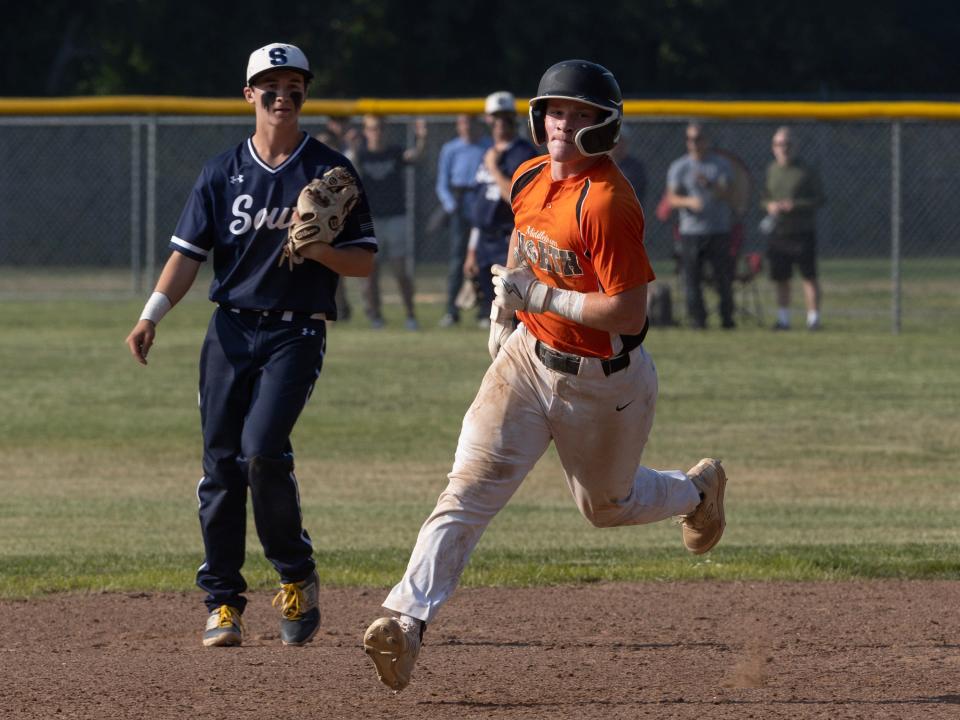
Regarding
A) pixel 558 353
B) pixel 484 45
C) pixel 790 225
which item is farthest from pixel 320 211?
pixel 484 45

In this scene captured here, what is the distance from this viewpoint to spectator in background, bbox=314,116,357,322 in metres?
17.5

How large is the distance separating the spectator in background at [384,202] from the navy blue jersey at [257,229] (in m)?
11.4

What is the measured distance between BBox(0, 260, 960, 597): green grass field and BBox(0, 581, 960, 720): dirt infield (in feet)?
1.64

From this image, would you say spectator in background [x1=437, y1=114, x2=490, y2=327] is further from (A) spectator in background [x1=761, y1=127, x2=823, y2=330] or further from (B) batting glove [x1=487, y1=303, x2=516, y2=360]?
(B) batting glove [x1=487, y1=303, x2=516, y2=360]

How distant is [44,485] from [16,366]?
539cm

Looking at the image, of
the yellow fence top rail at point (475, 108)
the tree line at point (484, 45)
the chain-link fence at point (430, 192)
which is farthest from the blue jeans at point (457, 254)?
the tree line at point (484, 45)

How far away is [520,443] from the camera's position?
554cm

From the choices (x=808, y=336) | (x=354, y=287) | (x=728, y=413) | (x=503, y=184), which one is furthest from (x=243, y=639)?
(x=354, y=287)

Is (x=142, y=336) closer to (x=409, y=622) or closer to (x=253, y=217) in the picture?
(x=253, y=217)

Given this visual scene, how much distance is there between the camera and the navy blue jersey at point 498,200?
14.6 m

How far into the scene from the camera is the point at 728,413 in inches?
499

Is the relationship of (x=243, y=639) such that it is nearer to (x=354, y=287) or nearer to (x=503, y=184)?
(x=503, y=184)

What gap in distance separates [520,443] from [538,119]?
3.48 ft

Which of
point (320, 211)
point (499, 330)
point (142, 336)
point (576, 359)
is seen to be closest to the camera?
point (576, 359)
